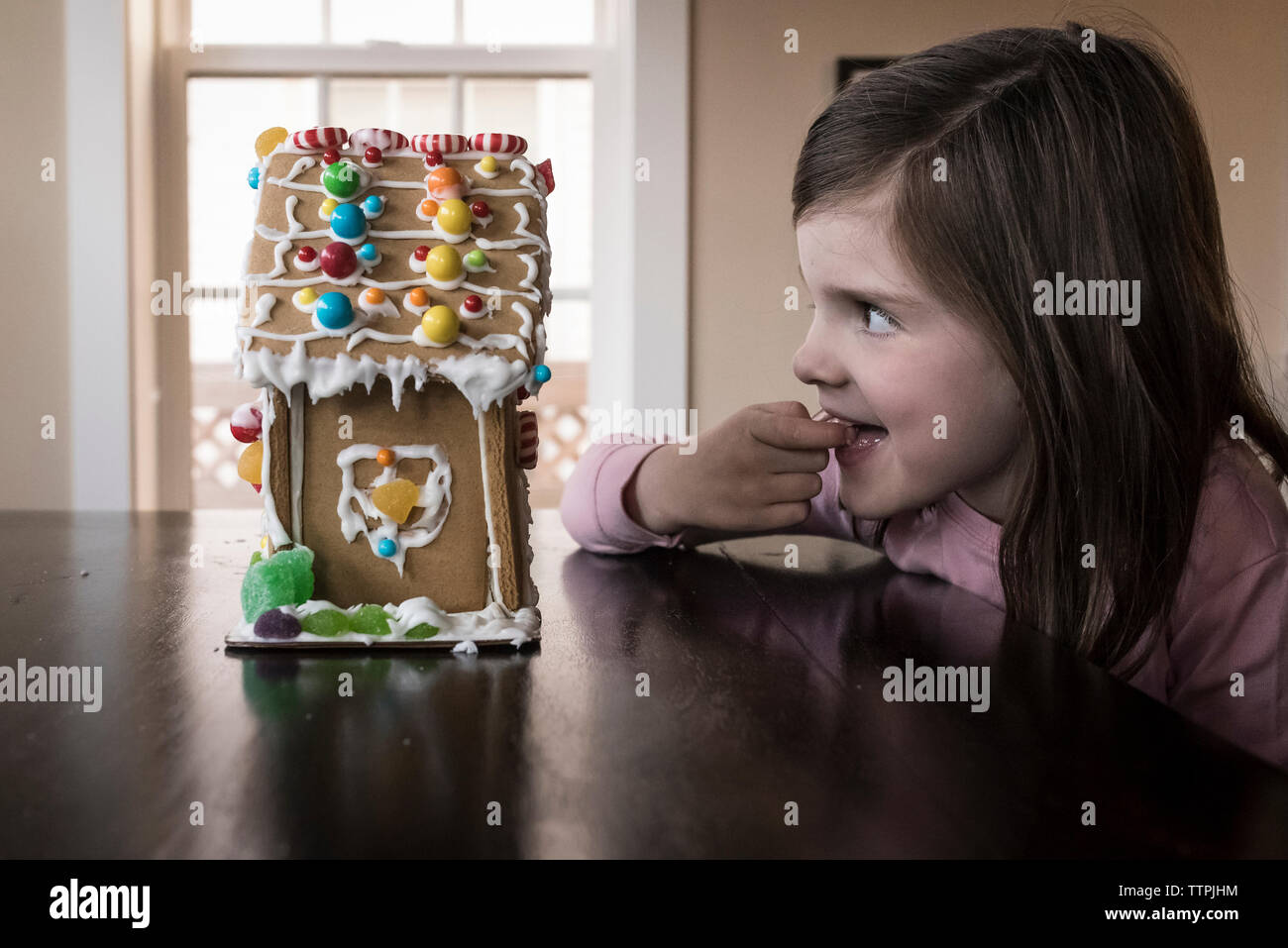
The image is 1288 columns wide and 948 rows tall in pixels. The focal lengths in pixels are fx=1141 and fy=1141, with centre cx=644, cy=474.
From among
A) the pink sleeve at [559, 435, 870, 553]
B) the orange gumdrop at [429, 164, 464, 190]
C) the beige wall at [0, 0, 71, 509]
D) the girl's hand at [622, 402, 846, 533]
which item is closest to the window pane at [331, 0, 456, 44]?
the beige wall at [0, 0, 71, 509]

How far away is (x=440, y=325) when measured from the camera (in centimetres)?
72

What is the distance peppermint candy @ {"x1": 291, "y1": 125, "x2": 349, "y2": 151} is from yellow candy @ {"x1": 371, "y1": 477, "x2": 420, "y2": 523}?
0.24 m

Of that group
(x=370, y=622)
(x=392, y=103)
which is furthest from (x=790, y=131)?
(x=370, y=622)

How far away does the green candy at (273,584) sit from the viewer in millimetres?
734

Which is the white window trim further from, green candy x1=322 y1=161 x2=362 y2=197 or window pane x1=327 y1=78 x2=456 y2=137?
green candy x1=322 y1=161 x2=362 y2=197

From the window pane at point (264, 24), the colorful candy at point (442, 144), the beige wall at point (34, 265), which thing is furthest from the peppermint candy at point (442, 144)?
the window pane at point (264, 24)

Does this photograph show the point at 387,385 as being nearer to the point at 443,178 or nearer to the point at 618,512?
the point at 443,178

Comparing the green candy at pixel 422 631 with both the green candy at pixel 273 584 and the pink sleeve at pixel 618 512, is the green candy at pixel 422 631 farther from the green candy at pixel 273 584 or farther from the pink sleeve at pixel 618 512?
the pink sleeve at pixel 618 512

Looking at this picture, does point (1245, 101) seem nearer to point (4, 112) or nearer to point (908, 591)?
point (908, 591)

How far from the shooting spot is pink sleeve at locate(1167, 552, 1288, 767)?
81 centimetres

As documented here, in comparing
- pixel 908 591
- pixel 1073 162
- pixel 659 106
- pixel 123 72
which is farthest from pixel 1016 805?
pixel 123 72

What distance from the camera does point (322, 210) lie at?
77 cm

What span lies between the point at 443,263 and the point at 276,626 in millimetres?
257

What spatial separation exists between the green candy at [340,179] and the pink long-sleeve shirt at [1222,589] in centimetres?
59
